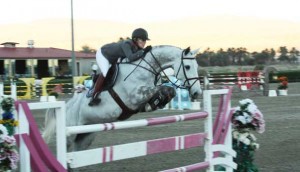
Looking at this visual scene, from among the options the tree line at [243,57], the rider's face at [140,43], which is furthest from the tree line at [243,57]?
the rider's face at [140,43]

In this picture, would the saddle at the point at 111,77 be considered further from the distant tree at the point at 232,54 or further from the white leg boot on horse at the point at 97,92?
the distant tree at the point at 232,54

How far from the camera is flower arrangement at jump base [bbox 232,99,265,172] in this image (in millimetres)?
5707

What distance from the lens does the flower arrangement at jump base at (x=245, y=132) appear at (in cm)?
571

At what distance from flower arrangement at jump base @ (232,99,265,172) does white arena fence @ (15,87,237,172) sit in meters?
0.18

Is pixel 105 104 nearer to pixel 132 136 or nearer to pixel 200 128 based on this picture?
pixel 132 136

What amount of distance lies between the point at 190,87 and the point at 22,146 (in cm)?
317

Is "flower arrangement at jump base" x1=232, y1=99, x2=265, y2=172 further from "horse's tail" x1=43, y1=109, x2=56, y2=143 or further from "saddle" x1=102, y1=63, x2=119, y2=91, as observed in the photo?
"horse's tail" x1=43, y1=109, x2=56, y2=143

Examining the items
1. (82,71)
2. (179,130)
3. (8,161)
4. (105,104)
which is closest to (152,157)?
(105,104)

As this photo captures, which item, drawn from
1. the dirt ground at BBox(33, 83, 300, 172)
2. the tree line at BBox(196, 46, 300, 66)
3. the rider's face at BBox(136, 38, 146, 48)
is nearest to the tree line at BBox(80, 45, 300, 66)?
the tree line at BBox(196, 46, 300, 66)

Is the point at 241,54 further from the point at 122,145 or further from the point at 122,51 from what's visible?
the point at 122,145

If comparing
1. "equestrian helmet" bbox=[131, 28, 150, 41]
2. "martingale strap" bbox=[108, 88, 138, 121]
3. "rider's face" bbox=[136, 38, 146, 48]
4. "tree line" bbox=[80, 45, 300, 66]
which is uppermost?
"tree line" bbox=[80, 45, 300, 66]

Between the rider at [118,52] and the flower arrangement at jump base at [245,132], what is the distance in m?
1.57

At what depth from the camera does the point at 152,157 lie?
807 cm

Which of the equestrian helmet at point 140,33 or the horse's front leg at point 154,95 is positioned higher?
the equestrian helmet at point 140,33
